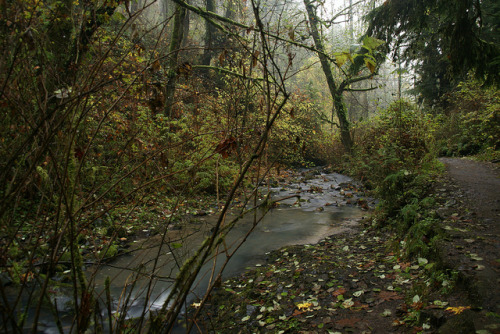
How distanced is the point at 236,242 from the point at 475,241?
3.95 meters

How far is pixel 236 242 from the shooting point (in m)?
6.13

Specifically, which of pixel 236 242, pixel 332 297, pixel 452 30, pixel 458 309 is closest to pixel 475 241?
pixel 458 309

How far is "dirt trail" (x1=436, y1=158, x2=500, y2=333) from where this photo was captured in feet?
7.95

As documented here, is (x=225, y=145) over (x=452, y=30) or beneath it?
beneath

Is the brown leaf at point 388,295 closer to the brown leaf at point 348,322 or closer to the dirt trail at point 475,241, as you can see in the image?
the brown leaf at point 348,322

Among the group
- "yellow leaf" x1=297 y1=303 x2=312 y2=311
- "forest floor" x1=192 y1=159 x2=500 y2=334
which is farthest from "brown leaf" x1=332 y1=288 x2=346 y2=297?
"yellow leaf" x1=297 y1=303 x2=312 y2=311

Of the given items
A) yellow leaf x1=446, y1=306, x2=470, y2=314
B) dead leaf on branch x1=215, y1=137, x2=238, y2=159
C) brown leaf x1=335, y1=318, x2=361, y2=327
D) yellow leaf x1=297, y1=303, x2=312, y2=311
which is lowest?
yellow leaf x1=297, y1=303, x2=312, y2=311

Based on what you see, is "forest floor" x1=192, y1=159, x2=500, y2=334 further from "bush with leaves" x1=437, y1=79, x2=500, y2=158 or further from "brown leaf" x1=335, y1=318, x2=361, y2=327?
"bush with leaves" x1=437, y1=79, x2=500, y2=158

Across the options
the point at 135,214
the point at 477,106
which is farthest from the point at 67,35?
the point at 477,106

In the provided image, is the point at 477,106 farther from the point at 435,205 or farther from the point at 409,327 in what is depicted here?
the point at 409,327

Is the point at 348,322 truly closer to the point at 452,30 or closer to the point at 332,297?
the point at 332,297

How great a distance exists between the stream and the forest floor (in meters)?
0.59

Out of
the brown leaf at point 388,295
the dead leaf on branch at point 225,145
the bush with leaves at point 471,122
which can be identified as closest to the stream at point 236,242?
the dead leaf on branch at point 225,145

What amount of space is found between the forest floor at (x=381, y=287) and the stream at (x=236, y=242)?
59 cm
